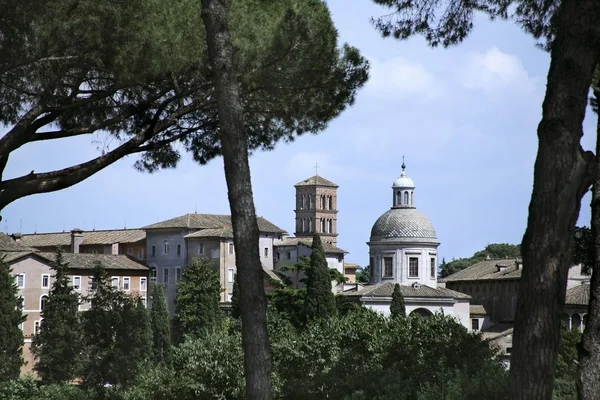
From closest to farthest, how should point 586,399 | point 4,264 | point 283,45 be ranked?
point 586,399, point 283,45, point 4,264

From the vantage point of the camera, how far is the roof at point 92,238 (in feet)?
268

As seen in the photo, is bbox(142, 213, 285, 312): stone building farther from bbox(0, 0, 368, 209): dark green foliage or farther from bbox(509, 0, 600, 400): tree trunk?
bbox(509, 0, 600, 400): tree trunk

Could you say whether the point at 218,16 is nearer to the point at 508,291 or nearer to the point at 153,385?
the point at 153,385

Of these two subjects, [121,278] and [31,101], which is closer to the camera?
[31,101]

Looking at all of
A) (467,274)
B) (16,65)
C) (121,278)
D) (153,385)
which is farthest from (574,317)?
(16,65)

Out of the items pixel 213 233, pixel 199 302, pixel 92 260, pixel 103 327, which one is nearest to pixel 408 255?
pixel 213 233

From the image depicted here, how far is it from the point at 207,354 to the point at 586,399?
1314 centimetres

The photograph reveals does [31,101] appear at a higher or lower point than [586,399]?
higher

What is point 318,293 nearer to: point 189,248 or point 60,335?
point 60,335

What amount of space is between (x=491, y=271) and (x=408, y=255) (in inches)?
248

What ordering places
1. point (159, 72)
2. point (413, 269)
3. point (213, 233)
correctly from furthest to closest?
1. point (413, 269)
2. point (213, 233)
3. point (159, 72)

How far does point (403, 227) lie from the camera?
8094 cm

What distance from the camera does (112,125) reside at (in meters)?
14.5

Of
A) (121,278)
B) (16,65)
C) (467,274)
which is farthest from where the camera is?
(467,274)
